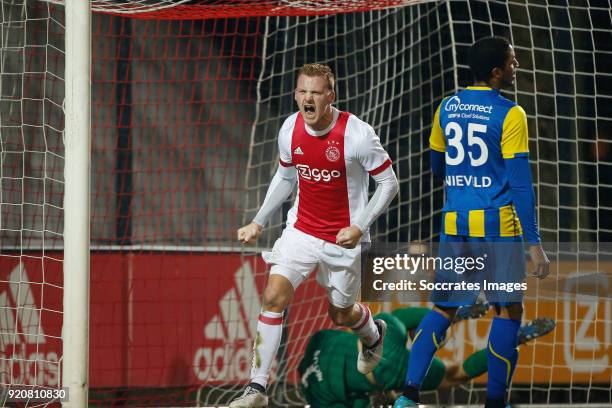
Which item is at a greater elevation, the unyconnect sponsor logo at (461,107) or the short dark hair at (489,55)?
the short dark hair at (489,55)

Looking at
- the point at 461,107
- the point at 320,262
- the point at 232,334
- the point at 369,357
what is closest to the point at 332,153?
the point at 320,262

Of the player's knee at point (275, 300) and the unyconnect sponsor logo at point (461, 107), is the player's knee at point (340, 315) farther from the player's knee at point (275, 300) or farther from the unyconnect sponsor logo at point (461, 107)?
the unyconnect sponsor logo at point (461, 107)

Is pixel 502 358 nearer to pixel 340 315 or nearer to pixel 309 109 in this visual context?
pixel 340 315

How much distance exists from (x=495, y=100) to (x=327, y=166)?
877 mm

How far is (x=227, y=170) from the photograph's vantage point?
802 cm

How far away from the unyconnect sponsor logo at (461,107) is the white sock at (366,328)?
1.14 m

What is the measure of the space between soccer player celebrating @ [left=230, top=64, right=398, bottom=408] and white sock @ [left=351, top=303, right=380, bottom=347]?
0.52 feet

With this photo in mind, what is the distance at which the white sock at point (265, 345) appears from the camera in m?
5.38

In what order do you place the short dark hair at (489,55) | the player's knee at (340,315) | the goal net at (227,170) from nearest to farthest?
the short dark hair at (489,55), the player's knee at (340,315), the goal net at (227,170)

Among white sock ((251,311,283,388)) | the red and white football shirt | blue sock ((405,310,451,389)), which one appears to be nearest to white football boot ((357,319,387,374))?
blue sock ((405,310,451,389))

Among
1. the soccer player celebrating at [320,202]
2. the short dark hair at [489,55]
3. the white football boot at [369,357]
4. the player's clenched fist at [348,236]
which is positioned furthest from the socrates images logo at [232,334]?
the short dark hair at [489,55]

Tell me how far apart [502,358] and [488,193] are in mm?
802

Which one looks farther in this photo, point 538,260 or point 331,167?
point 331,167

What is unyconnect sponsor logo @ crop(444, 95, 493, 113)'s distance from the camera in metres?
5.50
